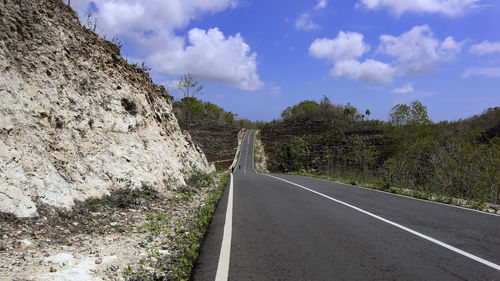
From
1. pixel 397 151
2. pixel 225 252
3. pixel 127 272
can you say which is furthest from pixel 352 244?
pixel 397 151

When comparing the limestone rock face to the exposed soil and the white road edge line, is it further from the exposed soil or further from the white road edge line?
the white road edge line

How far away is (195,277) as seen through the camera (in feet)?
11.9

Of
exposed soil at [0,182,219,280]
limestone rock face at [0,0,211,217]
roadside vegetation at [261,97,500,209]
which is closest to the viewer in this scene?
exposed soil at [0,182,219,280]

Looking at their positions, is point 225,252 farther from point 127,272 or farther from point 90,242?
point 90,242

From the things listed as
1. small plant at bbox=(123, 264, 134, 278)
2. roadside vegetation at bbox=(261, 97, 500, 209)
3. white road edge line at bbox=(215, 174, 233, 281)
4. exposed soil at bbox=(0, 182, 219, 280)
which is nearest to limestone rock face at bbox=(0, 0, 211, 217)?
exposed soil at bbox=(0, 182, 219, 280)

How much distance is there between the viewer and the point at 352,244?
194 inches

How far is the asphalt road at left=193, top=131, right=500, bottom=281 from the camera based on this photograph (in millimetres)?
3750

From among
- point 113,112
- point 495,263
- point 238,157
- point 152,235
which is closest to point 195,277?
point 152,235

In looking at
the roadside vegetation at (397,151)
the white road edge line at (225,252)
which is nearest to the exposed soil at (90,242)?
the white road edge line at (225,252)

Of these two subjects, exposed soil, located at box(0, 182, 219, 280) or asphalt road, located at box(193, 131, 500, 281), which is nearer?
exposed soil, located at box(0, 182, 219, 280)

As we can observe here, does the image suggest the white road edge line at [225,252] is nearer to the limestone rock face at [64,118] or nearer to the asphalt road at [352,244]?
the asphalt road at [352,244]

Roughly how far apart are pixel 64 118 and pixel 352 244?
21.9 ft

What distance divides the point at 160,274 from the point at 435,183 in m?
19.0

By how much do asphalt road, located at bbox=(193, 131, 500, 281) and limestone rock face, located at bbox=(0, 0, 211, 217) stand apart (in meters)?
2.96
